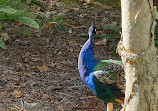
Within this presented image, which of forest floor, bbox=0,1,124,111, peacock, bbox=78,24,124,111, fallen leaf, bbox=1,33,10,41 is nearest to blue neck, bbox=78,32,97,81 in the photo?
peacock, bbox=78,24,124,111

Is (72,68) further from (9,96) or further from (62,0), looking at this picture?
(62,0)

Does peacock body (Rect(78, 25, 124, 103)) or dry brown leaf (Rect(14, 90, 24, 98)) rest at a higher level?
peacock body (Rect(78, 25, 124, 103))

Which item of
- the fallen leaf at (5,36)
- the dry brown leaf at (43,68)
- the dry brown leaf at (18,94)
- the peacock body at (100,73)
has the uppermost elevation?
the peacock body at (100,73)

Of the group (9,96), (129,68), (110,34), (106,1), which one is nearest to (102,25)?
(110,34)

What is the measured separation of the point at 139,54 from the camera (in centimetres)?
194

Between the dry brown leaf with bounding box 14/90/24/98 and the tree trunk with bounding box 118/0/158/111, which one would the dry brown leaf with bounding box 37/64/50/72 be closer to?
the dry brown leaf with bounding box 14/90/24/98

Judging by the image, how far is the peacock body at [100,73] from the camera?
2.83 m

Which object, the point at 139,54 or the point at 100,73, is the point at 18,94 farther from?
the point at 139,54

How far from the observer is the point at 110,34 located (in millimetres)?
4922

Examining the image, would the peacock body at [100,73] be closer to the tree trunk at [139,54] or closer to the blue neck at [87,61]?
the blue neck at [87,61]

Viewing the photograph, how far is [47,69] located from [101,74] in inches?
50.6

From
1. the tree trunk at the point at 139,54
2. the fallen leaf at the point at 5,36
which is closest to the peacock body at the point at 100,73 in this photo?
the tree trunk at the point at 139,54

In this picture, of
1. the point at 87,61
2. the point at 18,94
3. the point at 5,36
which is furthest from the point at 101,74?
the point at 5,36

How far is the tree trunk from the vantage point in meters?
1.86
